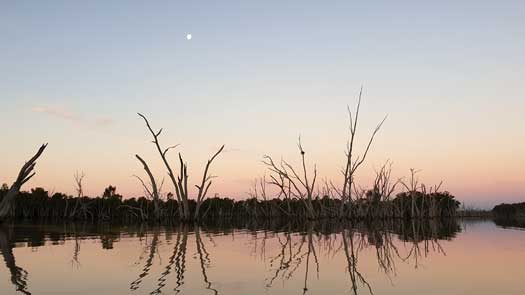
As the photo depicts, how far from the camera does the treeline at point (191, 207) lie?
40.4 metres

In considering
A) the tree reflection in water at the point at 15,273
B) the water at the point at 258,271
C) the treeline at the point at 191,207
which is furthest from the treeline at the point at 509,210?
the tree reflection in water at the point at 15,273

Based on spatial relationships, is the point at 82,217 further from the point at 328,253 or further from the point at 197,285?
the point at 197,285

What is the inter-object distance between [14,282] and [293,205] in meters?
41.0

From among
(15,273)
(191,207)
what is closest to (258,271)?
(15,273)

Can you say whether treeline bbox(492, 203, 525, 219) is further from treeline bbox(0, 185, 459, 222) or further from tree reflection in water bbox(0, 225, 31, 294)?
tree reflection in water bbox(0, 225, 31, 294)

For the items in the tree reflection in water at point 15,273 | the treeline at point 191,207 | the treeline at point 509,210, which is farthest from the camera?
the treeline at point 509,210

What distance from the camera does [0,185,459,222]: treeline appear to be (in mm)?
40438

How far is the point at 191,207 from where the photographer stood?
46.4 meters

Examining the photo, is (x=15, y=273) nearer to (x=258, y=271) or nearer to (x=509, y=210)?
(x=258, y=271)

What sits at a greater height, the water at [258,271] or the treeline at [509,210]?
the treeline at [509,210]

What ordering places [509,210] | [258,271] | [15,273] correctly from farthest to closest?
[509,210] → [258,271] → [15,273]

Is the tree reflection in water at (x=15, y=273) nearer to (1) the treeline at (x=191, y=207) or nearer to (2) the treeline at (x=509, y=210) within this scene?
(1) the treeline at (x=191, y=207)

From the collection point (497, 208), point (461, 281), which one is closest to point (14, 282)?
point (461, 281)

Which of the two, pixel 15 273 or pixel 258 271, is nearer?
pixel 15 273
